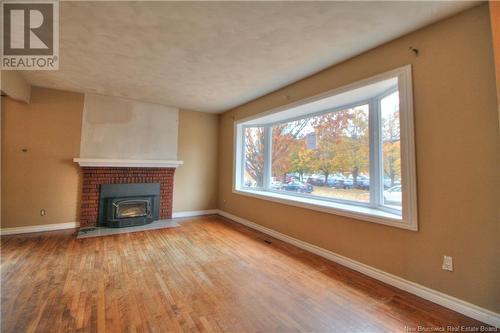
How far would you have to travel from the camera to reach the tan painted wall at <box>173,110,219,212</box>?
5.39m

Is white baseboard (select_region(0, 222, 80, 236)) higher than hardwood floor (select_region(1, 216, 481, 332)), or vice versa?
white baseboard (select_region(0, 222, 80, 236))

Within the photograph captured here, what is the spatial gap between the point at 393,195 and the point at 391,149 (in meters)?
0.57

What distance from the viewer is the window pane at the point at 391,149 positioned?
8.66ft

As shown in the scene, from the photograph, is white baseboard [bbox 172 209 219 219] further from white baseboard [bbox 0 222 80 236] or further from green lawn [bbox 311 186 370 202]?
green lawn [bbox 311 186 370 202]

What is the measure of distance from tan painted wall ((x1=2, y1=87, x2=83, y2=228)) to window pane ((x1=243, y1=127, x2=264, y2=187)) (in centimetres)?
346

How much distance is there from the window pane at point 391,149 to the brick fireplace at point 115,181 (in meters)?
4.32

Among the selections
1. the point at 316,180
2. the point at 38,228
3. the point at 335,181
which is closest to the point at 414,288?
the point at 335,181

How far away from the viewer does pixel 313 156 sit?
384 cm

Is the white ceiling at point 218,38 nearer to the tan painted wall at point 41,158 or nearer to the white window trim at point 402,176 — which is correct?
the white window trim at point 402,176

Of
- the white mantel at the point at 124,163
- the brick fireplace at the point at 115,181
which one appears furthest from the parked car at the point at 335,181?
the brick fireplace at the point at 115,181

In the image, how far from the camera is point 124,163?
14.8 ft

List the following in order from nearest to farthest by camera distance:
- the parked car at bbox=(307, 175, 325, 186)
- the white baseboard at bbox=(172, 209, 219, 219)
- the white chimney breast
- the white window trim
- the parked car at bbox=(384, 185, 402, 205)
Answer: the white window trim → the parked car at bbox=(384, 185, 402, 205) → the parked car at bbox=(307, 175, 325, 186) → the white chimney breast → the white baseboard at bbox=(172, 209, 219, 219)

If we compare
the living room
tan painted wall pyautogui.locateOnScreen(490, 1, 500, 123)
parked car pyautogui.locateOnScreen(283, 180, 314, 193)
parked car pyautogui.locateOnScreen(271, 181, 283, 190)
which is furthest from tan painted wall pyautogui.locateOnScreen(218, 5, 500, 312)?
parked car pyautogui.locateOnScreen(271, 181, 283, 190)

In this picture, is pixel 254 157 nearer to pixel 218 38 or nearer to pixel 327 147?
pixel 327 147
